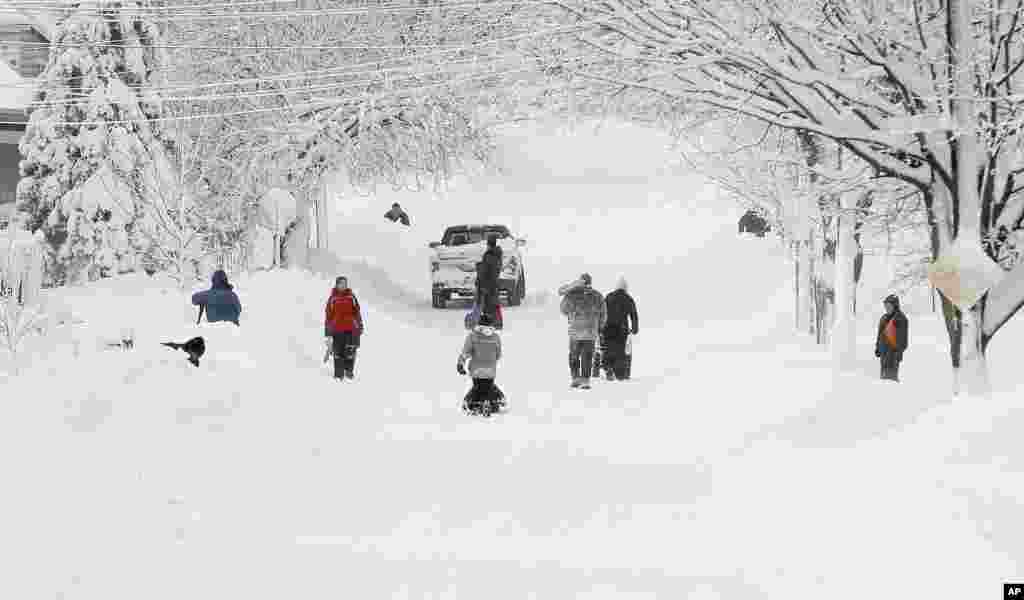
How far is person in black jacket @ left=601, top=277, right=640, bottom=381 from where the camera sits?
17.4m

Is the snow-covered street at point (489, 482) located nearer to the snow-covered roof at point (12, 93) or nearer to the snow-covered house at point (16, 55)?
the snow-covered roof at point (12, 93)

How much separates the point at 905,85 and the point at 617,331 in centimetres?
650

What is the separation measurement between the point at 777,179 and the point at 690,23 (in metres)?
13.5

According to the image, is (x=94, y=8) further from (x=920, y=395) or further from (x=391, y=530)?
(x=391, y=530)

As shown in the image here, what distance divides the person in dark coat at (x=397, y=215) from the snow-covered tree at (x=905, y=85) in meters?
34.6

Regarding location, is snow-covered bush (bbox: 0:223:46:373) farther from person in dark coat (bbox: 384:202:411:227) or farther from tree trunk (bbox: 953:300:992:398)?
person in dark coat (bbox: 384:202:411:227)

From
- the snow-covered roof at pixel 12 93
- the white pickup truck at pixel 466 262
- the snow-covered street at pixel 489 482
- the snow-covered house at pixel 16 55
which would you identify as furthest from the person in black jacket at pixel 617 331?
the snow-covered house at pixel 16 55

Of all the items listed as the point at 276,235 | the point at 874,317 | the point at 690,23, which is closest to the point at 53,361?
the point at 690,23

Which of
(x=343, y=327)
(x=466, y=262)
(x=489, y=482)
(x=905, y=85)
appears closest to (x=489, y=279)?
(x=343, y=327)

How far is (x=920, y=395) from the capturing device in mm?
12523

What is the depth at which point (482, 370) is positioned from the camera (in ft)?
44.3

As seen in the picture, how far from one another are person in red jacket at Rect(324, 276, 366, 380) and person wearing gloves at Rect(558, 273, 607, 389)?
2676mm

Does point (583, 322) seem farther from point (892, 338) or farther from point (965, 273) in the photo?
point (965, 273)

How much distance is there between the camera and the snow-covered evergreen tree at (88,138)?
28.2 meters
